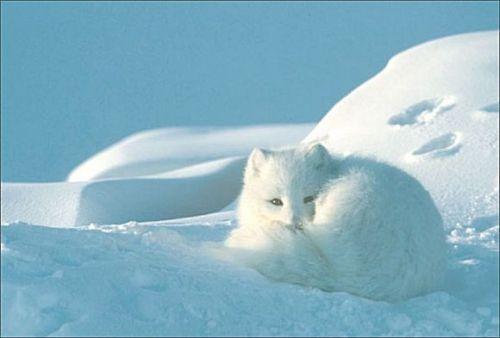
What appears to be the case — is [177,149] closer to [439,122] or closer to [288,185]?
[439,122]

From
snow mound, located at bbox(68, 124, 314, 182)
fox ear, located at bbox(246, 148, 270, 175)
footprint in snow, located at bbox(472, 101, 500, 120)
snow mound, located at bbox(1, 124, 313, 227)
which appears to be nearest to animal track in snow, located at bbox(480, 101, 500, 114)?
footprint in snow, located at bbox(472, 101, 500, 120)

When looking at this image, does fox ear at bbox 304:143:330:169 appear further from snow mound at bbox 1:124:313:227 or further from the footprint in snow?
snow mound at bbox 1:124:313:227

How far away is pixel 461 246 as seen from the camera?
3.28m

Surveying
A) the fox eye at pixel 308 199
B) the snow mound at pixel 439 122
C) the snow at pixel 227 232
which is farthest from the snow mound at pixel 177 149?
the fox eye at pixel 308 199

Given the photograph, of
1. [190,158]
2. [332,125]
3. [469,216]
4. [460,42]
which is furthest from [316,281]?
[190,158]

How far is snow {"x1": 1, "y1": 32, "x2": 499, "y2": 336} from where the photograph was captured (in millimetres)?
2164

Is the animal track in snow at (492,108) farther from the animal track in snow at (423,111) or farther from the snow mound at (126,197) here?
the snow mound at (126,197)

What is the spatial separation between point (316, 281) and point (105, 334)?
0.81 meters

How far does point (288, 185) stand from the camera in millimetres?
3043

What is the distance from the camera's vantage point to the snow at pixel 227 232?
7.10ft

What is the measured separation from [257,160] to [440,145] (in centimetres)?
212

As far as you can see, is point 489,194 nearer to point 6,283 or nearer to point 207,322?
point 207,322

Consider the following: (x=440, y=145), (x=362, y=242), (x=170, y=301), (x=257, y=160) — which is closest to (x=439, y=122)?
(x=440, y=145)

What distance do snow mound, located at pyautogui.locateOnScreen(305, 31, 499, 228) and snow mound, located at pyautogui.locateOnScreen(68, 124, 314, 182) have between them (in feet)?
9.93
